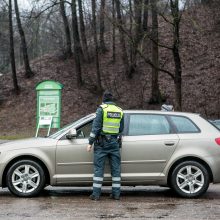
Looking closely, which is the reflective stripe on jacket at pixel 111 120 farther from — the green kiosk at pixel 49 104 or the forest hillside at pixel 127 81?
the forest hillside at pixel 127 81

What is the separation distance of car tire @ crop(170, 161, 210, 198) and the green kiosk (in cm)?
1402

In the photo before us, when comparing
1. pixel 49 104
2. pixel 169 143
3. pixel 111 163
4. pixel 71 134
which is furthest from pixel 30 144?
pixel 49 104

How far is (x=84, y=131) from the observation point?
9.47 m

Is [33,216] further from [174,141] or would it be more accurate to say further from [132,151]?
[174,141]

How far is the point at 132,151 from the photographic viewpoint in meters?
9.27

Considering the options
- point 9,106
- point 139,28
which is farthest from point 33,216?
point 9,106

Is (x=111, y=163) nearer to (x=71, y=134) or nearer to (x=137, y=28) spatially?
(x=71, y=134)

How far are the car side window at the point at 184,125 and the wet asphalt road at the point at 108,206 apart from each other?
3.89 feet

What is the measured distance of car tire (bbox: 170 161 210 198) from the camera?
9.27m

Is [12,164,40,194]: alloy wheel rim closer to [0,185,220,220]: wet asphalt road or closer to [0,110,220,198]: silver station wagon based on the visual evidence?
[0,110,220,198]: silver station wagon

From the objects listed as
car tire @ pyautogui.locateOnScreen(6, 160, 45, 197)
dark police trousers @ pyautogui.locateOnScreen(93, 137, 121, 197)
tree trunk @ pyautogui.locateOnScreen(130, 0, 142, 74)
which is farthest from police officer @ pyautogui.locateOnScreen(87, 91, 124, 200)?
tree trunk @ pyautogui.locateOnScreen(130, 0, 142, 74)

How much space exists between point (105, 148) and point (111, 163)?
276 mm

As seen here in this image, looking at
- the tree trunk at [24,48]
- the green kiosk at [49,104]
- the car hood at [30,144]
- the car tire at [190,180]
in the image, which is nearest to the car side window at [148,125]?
the car tire at [190,180]

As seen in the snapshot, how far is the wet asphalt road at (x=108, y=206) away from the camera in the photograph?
757 centimetres
